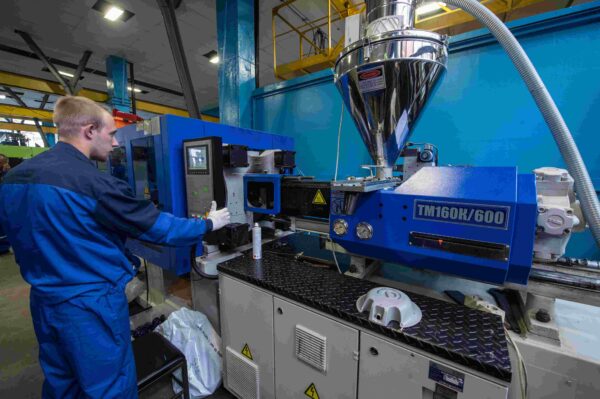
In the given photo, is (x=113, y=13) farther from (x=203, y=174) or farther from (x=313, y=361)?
(x=313, y=361)

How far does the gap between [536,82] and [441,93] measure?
1.05 m

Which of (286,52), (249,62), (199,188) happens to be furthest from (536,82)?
(286,52)

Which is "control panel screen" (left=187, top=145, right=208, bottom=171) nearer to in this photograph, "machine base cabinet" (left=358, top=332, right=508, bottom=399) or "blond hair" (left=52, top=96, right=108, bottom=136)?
"blond hair" (left=52, top=96, right=108, bottom=136)

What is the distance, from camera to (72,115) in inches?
38.2

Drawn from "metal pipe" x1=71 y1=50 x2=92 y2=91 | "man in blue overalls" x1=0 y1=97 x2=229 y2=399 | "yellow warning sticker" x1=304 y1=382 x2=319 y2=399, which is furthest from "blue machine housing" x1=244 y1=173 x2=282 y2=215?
"metal pipe" x1=71 y1=50 x2=92 y2=91

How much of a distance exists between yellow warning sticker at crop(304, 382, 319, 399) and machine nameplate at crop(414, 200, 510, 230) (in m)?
0.82

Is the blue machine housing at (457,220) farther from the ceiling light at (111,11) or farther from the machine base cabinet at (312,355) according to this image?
the ceiling light at (111,11)

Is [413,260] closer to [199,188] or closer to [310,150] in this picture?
[199,188]

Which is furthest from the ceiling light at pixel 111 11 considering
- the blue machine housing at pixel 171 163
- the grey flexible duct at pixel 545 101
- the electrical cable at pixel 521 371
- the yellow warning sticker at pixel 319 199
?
the electrical cable at pixel 521 371

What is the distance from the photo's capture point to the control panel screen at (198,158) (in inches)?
55.7

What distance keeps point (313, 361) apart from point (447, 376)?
489mm

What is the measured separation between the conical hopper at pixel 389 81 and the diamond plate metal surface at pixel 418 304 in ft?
1.95

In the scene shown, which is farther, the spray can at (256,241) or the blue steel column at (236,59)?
the blue steel column at (236,59)

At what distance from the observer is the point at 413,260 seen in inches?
35.9
